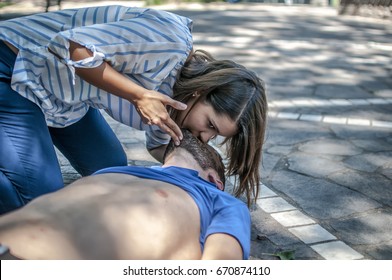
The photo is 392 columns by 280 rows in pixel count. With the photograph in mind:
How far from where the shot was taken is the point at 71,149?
10.5ft

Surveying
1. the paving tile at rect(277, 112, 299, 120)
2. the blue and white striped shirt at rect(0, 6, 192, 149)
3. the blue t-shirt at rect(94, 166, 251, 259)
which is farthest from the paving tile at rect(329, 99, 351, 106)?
the blue t-shirt at rect(94, 166, 251, 259)

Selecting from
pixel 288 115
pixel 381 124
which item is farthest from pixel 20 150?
pixel 381 124

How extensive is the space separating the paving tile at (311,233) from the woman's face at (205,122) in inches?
27.3

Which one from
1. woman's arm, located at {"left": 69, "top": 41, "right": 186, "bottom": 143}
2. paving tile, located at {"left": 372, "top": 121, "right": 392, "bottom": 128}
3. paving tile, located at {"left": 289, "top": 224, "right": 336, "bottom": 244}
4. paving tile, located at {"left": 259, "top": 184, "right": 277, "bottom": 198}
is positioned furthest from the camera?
paving tile, located at {"left": 372, "top": 121, "right": 392, "bottom": 128}

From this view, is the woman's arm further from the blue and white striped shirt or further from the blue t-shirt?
the blue t-shirt

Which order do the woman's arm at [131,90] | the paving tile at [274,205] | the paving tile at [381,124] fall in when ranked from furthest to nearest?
the paving tile at [381,124]
the paving tile at [274,205]
the woman's arm at [131,90]

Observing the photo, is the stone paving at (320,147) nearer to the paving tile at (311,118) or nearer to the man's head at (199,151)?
the paving tile at (311,118)

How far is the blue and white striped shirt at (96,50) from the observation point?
244 centimetres

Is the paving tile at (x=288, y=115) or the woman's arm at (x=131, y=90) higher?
the woman's arm at (x=131, y=90)

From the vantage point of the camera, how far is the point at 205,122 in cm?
263

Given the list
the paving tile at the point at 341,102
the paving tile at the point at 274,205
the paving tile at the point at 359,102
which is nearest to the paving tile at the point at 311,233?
the paving tile at the point at 274,205

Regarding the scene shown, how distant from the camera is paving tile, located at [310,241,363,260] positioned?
2738 mm

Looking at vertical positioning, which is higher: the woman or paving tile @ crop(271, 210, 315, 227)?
the woman

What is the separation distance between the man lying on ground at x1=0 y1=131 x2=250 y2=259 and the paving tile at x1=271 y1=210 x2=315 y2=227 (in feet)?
2.50
